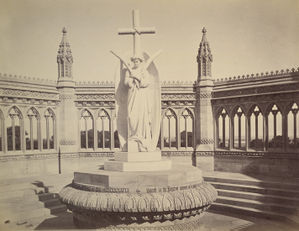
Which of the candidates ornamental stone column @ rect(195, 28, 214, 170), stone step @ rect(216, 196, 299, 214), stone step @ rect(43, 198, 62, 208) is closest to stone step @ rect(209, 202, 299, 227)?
stone step @ rect(216, 196, 299, 214)

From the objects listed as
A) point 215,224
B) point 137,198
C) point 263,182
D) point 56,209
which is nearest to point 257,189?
point 263,182

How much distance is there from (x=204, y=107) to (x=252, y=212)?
8.40m

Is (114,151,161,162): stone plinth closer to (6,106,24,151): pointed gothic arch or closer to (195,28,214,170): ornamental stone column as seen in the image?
(6,106,24,151): pointed gothic arch

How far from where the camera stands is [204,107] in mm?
20453

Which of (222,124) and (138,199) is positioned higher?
(222,124)

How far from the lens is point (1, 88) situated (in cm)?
1728

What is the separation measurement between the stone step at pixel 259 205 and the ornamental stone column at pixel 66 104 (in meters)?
10.1

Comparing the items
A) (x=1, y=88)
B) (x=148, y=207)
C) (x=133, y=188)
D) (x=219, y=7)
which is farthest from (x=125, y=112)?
(x=1, y=88)

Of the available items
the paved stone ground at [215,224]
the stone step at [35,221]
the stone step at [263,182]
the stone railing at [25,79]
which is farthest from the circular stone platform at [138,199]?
the stone railing at [25,79]

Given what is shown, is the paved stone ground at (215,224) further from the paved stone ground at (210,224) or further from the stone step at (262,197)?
the stone step at (262,197)

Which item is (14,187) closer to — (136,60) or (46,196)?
(46,196)

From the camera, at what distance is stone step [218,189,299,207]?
13.1 meters

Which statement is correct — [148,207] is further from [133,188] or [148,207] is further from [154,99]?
[154,99]

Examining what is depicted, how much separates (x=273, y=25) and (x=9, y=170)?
48.3ft
